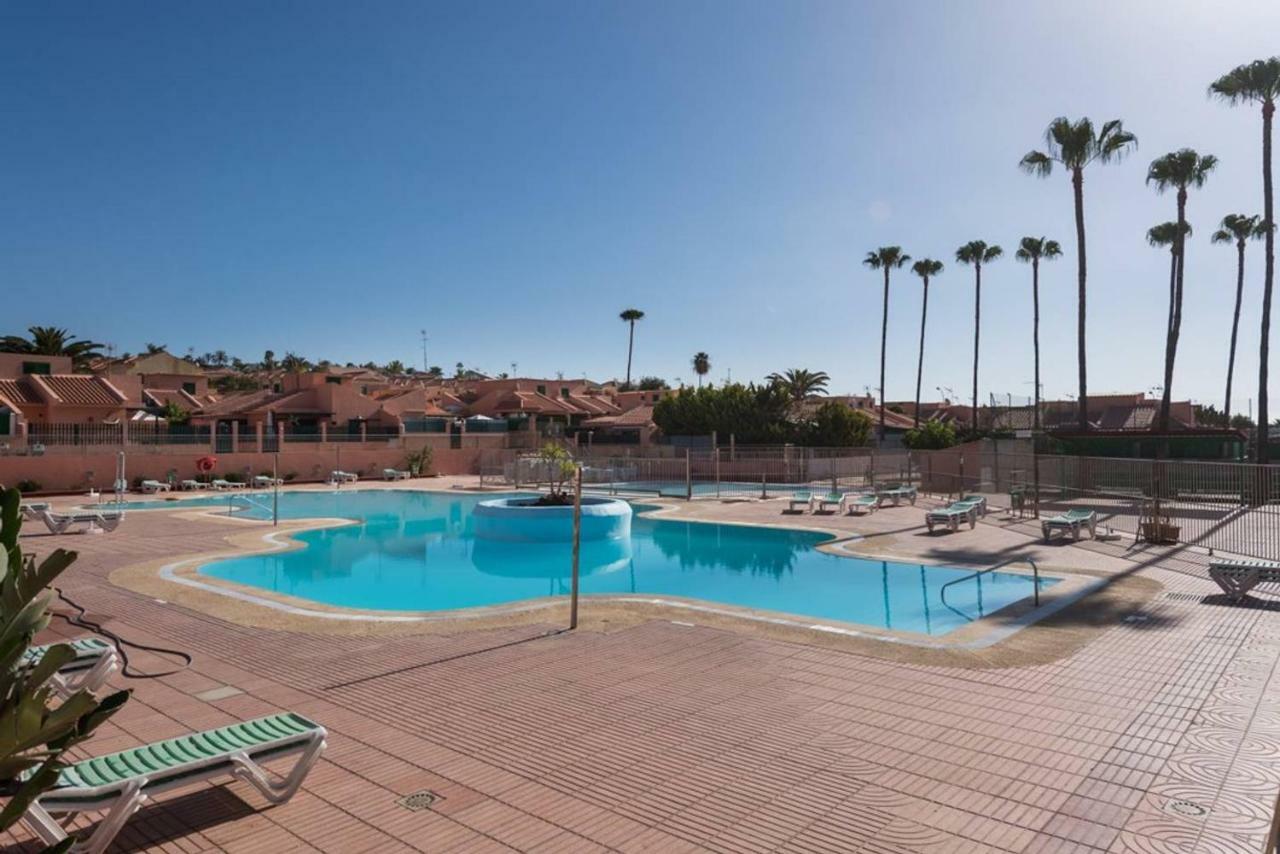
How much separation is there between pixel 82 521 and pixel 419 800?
17279 mm

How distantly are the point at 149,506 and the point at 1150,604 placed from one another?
2730 centimetres

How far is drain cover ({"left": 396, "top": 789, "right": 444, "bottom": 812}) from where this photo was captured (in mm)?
4926

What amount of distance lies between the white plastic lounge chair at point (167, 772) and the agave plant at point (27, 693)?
7.85 ft

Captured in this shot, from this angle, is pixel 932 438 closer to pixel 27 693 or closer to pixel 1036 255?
pixel 1036 255

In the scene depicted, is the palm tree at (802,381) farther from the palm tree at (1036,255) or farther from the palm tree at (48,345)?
the palm tree at (48,345)

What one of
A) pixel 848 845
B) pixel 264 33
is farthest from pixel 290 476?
pixel 848 845

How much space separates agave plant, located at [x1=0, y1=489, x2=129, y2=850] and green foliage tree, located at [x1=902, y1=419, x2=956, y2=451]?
4251cm

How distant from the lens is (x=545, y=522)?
20281mm

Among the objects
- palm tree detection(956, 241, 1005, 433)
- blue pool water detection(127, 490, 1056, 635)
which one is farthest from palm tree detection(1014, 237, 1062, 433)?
blue pool water detection(127, 490, 1056, 635)

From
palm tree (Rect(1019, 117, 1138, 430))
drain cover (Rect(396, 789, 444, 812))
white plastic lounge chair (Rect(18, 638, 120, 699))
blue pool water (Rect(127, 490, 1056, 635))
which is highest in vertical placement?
palm tree (Rect(1019, 117, 1138, 430))

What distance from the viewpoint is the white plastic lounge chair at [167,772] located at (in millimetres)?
4133

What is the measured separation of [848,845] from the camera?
4457 millimetres

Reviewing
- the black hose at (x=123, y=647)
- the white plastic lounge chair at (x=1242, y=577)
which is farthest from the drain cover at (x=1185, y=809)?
the black hose at (x=123, y=647)

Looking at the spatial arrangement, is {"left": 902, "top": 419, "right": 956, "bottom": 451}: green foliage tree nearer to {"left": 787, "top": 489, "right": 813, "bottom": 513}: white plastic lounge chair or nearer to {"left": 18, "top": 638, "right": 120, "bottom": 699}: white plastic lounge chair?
{"left": 787, "top": 489, "right": 813, "bottom": 513}: white plastic lounge chair
